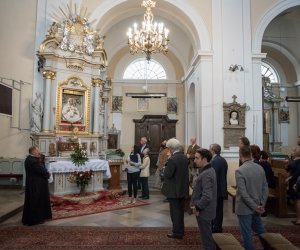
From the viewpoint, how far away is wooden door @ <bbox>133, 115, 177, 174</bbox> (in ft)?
45.9

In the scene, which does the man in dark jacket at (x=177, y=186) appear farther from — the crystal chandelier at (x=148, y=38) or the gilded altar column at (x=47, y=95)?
the gilded altar column at (x=47, y=95)

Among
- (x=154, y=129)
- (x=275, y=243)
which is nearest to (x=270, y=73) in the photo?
(x=154, y=129)

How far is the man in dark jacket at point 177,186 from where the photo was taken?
4.16 m

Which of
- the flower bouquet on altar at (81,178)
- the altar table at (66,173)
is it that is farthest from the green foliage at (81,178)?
the altar table at (66,173)

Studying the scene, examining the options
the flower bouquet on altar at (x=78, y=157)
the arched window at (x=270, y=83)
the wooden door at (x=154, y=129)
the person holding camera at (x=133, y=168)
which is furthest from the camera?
the wooden door at (x=154, y=129)

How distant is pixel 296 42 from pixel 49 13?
11177 mm

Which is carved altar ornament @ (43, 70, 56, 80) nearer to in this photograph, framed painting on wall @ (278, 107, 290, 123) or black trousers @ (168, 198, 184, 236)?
black trousers @ (168, 198, 184, 236)

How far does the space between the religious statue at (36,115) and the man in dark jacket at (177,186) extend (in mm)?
4929

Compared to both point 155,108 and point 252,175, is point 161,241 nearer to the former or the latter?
point 252,175

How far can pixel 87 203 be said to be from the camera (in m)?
6.72

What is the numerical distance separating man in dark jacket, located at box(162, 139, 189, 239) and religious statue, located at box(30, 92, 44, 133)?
4929mm

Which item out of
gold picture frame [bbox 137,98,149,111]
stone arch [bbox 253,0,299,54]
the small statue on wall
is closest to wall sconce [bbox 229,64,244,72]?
stone arch [bbox 253,0,299,54]

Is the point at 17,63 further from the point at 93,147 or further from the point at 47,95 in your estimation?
the point at 93,147

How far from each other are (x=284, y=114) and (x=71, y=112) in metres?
10.6
